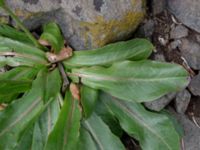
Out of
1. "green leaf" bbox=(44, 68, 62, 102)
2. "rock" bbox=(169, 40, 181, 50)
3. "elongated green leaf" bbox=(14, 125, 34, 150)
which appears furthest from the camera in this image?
"rock" bbox=(169, 40, 181, 50)

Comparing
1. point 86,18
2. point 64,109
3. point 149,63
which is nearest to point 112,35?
point 86,18

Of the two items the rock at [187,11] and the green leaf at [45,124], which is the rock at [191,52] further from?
the green leaf at [45,124]

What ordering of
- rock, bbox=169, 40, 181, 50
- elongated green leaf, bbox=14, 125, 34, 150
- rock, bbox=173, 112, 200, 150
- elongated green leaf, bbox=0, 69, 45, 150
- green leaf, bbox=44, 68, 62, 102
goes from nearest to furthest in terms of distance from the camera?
green leaf, bbox=44, 68, 62, 102 → elongated green leaf, bbox=0, 69, 45, 150 → elongated green leaf, bbox=14, 125, 34, 150 → rock, bbox=169, 40, 181, 50 → rock, bbox=173, 112, 200, 150

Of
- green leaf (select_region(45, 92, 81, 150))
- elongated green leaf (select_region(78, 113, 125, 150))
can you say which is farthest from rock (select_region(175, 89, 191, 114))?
green leaf (select_region(45, 92, 81, 150))

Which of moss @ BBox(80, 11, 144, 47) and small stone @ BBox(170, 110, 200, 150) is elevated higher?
moss @ BBox(80, 11, 144, 47)

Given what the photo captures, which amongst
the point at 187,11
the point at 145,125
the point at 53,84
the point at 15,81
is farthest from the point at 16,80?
the point at 187,11

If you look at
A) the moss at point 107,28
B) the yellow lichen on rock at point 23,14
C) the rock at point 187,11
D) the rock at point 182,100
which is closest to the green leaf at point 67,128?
the moss at point 107,28

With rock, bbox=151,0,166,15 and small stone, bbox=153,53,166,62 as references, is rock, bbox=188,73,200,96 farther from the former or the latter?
rock, bbox=151,0,166,15

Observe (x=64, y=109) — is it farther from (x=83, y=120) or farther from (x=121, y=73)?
(x=121, y=73)

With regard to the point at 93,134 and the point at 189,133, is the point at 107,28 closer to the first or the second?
the point at 93,134
